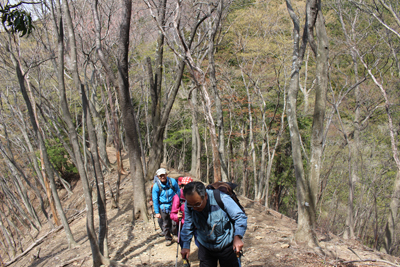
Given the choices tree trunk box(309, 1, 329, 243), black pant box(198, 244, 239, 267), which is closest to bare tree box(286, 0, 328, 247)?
tree trunk box(309, 1, 329, 243)

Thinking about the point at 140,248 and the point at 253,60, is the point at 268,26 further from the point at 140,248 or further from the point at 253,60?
the point at 140,248

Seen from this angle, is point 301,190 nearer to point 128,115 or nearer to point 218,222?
point 218,222

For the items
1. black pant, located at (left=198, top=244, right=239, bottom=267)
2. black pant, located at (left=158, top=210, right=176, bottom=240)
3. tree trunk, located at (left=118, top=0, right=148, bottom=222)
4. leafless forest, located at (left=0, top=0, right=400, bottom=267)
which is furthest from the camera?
tree trunk, located at (left=118, top=0, right=148, bottom=222)

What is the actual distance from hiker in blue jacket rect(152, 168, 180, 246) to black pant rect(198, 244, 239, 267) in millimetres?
2286

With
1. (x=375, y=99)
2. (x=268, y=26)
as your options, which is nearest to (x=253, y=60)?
(x=268, y=26)

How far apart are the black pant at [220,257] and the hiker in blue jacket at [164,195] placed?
2286mm

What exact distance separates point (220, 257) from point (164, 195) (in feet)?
8.91

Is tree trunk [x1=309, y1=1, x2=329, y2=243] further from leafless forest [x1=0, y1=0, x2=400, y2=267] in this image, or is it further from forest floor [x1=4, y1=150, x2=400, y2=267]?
forest floor [x1=4, y1=150, x2=400, y2=267]

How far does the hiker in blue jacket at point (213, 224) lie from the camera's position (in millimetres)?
2752

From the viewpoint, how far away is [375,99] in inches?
571

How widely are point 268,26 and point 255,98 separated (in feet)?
13.1

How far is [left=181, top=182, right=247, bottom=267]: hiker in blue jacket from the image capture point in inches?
108

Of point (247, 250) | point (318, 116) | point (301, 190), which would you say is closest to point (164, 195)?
point (247, 250)

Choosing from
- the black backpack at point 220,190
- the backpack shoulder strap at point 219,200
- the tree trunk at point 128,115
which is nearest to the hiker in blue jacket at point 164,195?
the tree trunk at point 128,115
